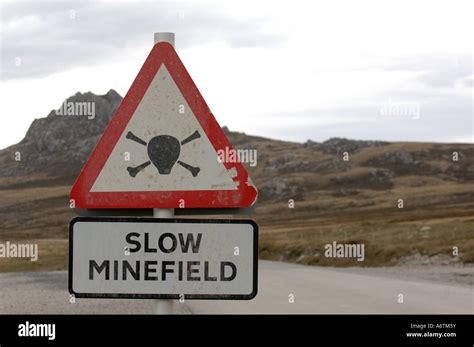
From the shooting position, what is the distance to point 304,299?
20.4 meters

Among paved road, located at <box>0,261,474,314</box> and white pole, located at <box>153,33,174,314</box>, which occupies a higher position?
white pole, located at <box>153,33,174,314</box>

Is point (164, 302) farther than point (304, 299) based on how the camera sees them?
No

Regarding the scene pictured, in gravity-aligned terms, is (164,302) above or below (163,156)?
below

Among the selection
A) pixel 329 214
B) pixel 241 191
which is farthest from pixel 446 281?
pixel 329 214

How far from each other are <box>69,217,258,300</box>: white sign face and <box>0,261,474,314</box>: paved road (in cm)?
1354

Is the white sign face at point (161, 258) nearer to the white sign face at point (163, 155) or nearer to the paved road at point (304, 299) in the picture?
the white sign face at point (163, 155)

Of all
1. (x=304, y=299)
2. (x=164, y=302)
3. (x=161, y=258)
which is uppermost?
(x=161, y=258)

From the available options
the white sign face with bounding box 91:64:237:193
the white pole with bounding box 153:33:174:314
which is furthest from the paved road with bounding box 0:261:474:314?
the white sign face with bounding box 91:64:237:193

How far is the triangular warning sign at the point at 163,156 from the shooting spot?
12.8 feet

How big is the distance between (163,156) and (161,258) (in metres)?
0.47

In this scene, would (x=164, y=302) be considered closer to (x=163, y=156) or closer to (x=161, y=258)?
(x=161, y=258)

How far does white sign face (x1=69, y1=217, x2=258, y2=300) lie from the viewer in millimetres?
3918

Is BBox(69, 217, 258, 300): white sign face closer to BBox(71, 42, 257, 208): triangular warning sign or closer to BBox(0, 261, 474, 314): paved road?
BBox(71, 42, 257, 208): triangular warning sign

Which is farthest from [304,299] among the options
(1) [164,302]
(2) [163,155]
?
(2) [163,155]
